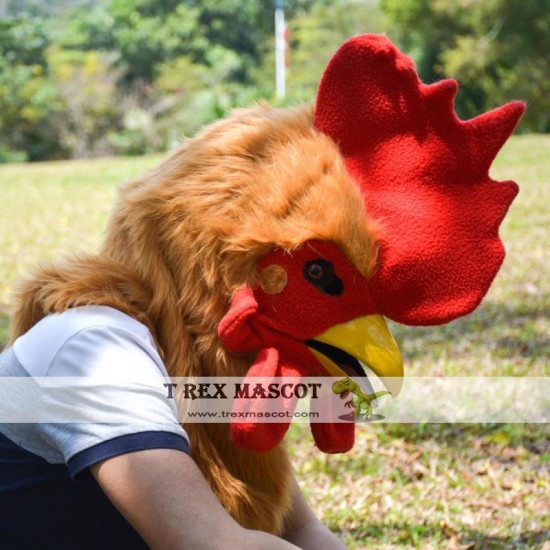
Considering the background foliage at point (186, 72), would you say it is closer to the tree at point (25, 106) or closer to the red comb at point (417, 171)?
the tree at point (25, 106)

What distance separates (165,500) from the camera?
126 cm

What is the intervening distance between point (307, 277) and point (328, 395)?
222 millimetres

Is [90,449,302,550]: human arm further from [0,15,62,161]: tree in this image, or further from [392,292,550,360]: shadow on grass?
[0,15,62,161]: tree

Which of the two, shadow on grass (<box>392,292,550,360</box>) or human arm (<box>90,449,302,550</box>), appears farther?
shadow on grass (<box>392,292,550,360</box>)

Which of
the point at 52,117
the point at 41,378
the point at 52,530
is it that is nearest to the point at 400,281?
the point at 41,378

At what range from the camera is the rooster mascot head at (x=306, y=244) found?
143 cm

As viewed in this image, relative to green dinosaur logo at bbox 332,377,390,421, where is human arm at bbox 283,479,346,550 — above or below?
below

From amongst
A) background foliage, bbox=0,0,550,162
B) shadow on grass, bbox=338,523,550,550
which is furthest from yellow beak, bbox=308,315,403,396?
background foliage, bbox=0,0,550,162

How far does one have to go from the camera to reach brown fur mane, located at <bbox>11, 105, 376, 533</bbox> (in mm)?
1426

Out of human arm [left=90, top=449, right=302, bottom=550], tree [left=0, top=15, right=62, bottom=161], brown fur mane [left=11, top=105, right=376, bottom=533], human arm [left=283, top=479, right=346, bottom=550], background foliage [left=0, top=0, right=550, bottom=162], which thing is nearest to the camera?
human arm [left=90, top=449, right=302, bottom=550]

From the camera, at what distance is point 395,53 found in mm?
1493

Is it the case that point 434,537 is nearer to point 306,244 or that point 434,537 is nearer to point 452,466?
point 452,466

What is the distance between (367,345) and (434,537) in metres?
1.22

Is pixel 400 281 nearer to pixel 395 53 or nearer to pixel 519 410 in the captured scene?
pixel 395 53
